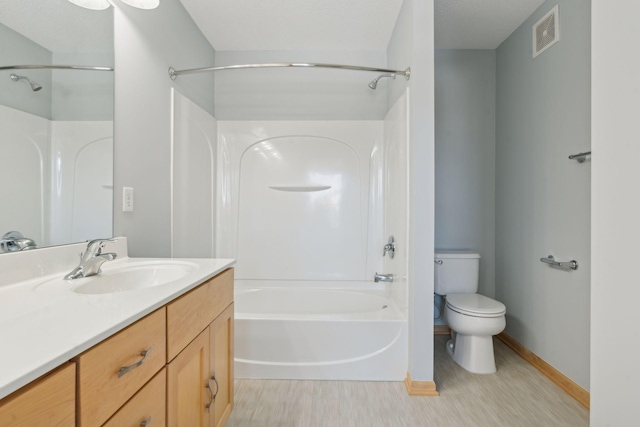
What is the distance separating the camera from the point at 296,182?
2535 mm

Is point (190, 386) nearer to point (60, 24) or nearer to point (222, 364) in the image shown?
point (222, 364)

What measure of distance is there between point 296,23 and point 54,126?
1.76 meters

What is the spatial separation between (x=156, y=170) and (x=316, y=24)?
62.6 inches

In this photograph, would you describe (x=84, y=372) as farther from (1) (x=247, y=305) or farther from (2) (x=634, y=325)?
(1) (x=247, y=305)

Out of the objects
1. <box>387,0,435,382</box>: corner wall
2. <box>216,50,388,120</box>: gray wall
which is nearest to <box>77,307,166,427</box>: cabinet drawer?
<box>387,0,435,382</box>: corner wall

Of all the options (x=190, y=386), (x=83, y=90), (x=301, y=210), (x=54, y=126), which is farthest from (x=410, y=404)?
(x=83, y=90)

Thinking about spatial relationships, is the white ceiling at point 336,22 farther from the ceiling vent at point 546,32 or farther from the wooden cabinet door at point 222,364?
the wooden cabinet door at point 222,364

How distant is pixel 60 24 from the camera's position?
42.9 inches

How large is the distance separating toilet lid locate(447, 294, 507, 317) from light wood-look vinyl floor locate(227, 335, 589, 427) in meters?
0.41

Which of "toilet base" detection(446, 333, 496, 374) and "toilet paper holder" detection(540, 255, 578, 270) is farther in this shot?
"toilet base" detection(446, 333, 496, 374)

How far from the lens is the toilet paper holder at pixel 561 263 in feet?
5.47

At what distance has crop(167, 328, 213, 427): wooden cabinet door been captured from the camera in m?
0.83

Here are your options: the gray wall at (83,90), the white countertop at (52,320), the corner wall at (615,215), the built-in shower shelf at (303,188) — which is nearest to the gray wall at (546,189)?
the corner wall at (615,215)

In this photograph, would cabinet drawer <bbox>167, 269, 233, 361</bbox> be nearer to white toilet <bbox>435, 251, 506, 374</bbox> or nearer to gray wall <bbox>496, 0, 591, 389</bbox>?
white toilet <bbox>435, 251, 506, 374</bbox>
